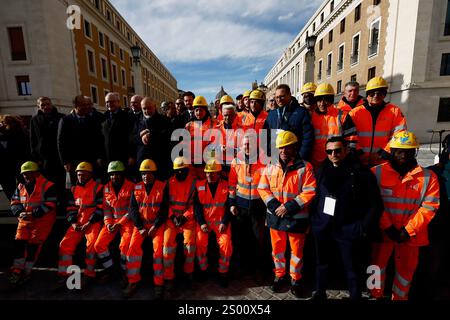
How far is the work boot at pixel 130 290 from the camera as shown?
3050 millimetres

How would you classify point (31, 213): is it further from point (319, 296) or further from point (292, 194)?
point (319, 296)

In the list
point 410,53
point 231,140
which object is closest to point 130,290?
point 231,140

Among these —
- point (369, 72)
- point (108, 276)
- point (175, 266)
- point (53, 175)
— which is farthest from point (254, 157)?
point (369, 72)

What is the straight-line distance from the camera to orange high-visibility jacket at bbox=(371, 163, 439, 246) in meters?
2.38

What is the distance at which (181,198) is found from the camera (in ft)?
11.3

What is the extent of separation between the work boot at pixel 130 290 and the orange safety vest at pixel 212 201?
1.36 meters

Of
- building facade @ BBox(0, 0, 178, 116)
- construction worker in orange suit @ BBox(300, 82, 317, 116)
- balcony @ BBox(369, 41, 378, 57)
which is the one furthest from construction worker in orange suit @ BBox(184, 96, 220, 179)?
balcony @ BBox(369, 41, 378, 57)

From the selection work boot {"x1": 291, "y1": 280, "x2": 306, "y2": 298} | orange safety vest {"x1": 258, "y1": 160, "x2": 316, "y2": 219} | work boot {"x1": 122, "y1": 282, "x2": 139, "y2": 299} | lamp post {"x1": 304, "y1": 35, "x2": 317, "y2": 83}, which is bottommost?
work boot {"x1": 122, "y1": 282, "x2": 139, "y2": 299}

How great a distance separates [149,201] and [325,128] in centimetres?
296

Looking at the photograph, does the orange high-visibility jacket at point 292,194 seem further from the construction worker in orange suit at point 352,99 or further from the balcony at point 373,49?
the balcony at point 373,49

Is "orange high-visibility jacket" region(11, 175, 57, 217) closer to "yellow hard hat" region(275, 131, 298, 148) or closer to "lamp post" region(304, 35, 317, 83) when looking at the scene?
"yellow hard hat" region(275, 131, 298, 148)

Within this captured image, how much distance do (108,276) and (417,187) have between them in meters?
4.32

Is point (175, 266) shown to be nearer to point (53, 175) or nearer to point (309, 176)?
point (309, 176)

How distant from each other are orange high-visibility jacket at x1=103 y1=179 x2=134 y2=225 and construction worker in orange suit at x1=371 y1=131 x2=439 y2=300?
138 inches
